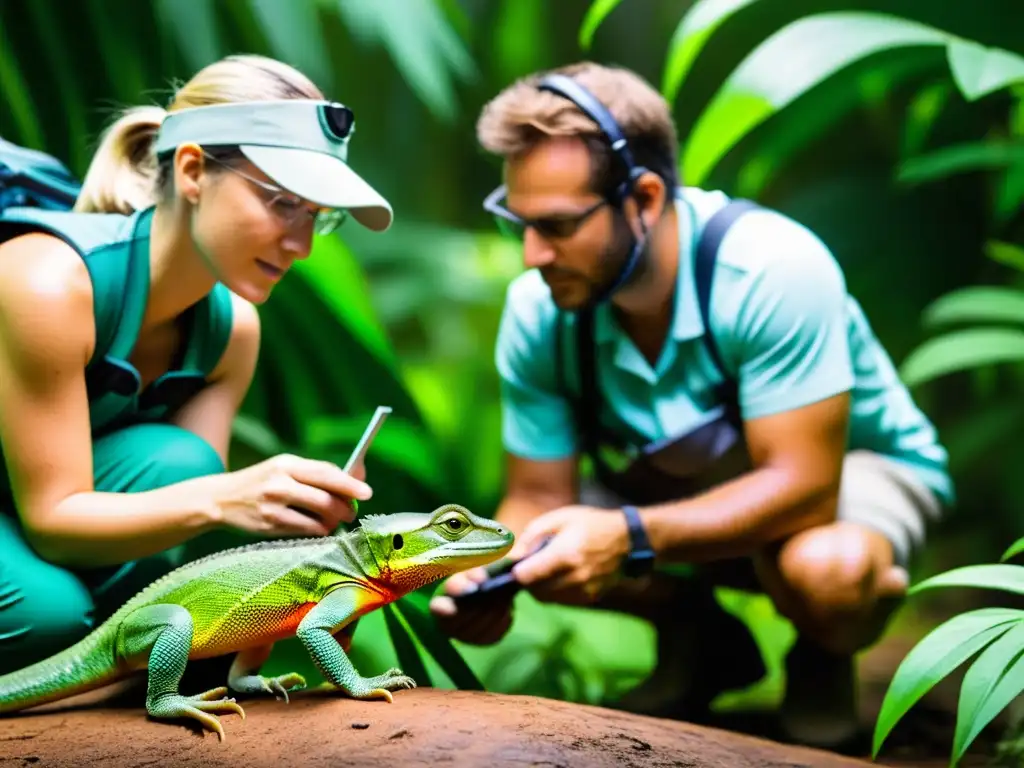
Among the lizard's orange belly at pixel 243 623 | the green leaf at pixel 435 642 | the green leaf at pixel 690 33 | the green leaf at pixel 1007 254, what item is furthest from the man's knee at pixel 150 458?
the green leaf at pixel 1007 254

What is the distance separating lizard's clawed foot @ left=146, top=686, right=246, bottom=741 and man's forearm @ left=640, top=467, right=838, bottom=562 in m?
0.91

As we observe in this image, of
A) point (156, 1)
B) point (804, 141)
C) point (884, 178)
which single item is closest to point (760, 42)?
point (804, 141)

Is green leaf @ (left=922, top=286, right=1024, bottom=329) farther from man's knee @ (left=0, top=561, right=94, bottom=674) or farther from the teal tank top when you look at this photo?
man's knee @ (left=0, top=561, right=94, bottom=674)

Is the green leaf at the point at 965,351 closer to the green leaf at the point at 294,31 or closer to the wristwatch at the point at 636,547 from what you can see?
the wristwatch at the point at 636,547

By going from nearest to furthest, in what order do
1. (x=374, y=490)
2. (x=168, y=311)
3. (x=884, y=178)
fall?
(x=374, y=490), (x=168, y=311), (x=884, y=178)

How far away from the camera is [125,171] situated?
189 centimetres

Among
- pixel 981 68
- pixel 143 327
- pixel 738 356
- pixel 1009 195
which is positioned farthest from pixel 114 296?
pixel 1009 195

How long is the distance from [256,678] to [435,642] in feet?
1.08

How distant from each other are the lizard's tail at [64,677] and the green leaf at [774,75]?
1582mm

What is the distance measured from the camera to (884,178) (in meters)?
3.35

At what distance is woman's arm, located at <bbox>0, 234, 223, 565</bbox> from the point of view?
1.71 m

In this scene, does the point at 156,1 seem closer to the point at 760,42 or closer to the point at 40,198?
the point at 40,198

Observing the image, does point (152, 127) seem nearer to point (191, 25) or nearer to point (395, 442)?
point (191, 25)

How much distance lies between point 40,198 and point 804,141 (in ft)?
6.83
